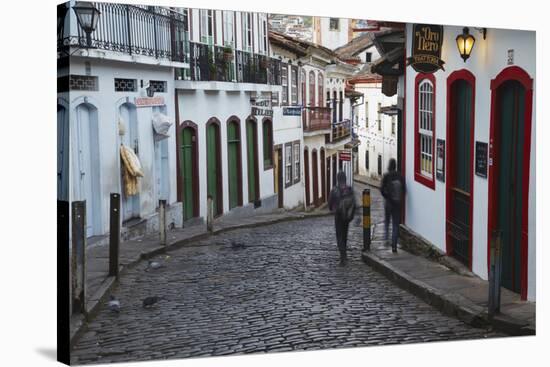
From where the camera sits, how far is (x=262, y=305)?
9.21 meters

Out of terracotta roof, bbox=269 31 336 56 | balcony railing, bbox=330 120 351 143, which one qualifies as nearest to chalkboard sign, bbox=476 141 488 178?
balcony railing, bbox=330 120 351 143

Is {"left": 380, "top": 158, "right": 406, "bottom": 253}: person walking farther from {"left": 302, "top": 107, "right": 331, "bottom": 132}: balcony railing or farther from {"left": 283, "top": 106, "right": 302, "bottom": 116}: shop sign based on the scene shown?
{"left": 283, "top": 106, "right": 302, "bottom": 116}: shop sign

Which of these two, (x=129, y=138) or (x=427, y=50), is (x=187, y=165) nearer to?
(x=129, y=138)

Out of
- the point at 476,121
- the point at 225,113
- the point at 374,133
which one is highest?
the point at 225,113

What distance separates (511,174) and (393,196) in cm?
119

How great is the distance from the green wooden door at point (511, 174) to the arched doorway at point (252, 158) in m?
2.46

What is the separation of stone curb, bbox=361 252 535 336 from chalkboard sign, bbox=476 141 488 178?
1263 mm

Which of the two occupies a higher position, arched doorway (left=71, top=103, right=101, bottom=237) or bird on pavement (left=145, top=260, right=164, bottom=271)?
arched doorway (left=71, top=103, right=101, bottom=237)

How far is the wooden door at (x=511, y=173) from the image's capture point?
9812 millimetres

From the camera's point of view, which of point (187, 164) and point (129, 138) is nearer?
point (129, 138)

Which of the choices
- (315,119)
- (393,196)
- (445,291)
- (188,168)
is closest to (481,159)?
(393,196)

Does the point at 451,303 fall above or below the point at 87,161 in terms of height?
below

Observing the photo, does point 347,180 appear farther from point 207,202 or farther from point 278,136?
point 207,202

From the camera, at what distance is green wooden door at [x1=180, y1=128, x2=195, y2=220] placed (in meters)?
9.04
